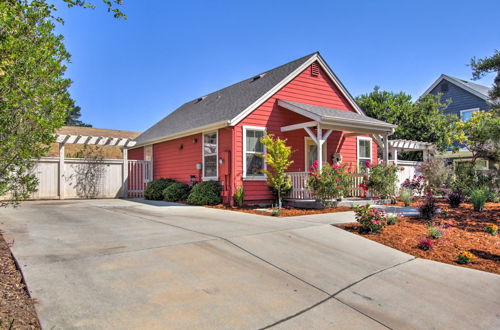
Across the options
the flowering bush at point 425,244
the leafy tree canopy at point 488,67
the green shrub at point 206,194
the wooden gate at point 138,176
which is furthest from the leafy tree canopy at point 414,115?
the flowering bush at point 425,244

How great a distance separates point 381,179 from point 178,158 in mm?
8216

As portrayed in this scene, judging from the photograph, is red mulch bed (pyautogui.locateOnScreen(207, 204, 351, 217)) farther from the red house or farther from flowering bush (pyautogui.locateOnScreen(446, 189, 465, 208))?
flowering bush (pyautogui.locateOnScreen(446, 189, 465, 208))

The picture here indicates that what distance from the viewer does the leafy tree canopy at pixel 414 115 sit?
20766 mm

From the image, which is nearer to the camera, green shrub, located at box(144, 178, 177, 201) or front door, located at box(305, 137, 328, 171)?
front door, located at box(305, 137, 328, 171)

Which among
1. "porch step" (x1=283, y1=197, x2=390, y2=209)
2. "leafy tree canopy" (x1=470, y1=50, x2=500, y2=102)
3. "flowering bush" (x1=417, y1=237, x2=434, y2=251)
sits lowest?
"flowering bush" (x1=417, y1=237, x2=434, y2=251)

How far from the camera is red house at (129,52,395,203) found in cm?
1119

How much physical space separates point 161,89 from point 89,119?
148ft

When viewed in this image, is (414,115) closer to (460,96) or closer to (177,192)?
(460,96)

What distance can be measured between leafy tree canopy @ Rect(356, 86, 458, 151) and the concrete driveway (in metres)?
17.2

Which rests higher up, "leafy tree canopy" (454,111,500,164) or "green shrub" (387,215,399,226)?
"leafy tree canopy" (454,111,500,164)

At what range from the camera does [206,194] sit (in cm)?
1150

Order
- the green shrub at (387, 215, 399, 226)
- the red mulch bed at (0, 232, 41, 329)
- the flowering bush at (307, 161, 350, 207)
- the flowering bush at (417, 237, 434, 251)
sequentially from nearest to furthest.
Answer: the red mulch bed at (0, 232, 41, 329), the flowering bush at (417, 237, 434, 251), the green shrub at (387, 215, 399, 226), the flowering bush at (307, 161, 350, 207)

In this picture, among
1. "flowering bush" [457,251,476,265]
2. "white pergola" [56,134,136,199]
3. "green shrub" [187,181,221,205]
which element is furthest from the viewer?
"white pergola" [56,134,136,199]

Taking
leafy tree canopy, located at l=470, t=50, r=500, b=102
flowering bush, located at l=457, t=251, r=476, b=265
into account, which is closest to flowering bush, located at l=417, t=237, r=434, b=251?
flowering bush, located at l=457, t=251, r=476, b=265
